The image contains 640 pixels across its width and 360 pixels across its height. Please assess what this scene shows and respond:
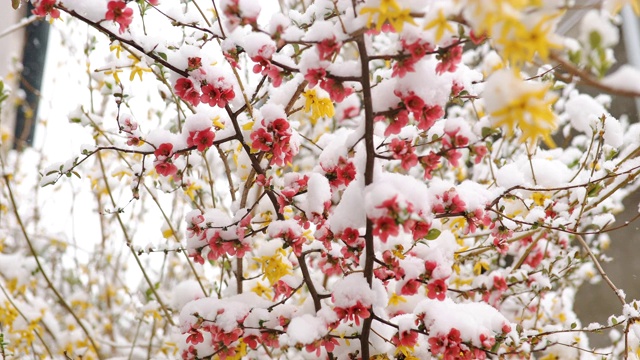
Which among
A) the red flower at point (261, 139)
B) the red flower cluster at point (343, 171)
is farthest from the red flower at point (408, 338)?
the red flower at point (261, 139)

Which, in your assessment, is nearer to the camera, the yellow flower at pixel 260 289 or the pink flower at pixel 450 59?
the pink flower at pixel 450 59

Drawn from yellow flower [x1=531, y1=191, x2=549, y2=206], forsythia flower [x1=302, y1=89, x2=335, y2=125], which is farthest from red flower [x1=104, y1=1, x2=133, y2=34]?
yellow flower [x1=531, y1=191, x2=549, y2=206]

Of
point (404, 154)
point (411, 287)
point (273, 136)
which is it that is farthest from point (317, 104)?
point (411, 287)

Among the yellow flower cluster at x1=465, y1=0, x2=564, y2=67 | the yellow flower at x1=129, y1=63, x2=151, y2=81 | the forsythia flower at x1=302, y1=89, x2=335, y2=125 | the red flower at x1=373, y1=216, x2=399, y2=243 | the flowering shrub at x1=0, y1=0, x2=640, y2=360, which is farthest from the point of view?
the yellow flower at x1=129, y1=63, x2=151, y2=81

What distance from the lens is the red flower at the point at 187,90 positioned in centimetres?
86

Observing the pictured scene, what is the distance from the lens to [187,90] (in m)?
0.86

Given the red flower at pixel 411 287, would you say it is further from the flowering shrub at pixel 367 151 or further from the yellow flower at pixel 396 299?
the yellow flower at pixel 396 299

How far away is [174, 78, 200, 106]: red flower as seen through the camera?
861mm

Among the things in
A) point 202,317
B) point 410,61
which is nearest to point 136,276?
point 202,317

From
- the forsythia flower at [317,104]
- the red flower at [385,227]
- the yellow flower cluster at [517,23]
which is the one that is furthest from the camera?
the forsythia flower at [317,104]

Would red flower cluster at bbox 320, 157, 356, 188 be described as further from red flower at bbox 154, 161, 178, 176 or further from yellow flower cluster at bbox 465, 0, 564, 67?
yellow flower cluster at bbox 465, 0, 564, 67

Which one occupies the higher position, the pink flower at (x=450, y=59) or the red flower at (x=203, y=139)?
the red flower at (x=203, y=139)

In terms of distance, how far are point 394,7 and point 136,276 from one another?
2626 millimetres

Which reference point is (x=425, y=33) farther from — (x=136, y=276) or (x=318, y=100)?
(x=136, y=276)
